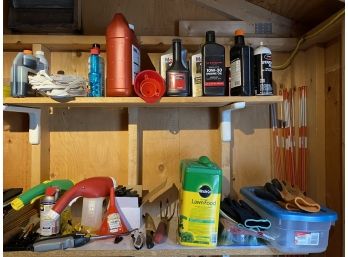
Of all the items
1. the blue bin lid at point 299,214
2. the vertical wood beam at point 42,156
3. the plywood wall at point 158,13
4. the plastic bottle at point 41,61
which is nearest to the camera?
the blue bin lid at point 299,214

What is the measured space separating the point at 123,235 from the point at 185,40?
83cm

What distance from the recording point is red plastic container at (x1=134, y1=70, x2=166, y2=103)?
1.11 metres

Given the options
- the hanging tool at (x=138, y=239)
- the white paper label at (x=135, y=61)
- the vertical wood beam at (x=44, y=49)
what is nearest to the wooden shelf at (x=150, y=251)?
the hanging tool at (x=138, y=239)

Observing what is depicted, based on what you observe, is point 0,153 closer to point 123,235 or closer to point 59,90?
point 59,90

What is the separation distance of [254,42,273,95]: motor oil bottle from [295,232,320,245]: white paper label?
498 millimetres

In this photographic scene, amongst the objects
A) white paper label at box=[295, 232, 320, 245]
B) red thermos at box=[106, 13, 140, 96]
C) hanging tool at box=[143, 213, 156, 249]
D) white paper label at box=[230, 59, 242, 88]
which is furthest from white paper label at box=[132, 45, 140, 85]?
white paper label at box=[295, 232, 320, 245]

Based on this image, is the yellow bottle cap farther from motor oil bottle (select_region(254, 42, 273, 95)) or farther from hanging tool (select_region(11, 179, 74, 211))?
motor oil bottle (select_region(254, 42, 273, 95))

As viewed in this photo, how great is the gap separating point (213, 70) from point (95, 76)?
1.43ft

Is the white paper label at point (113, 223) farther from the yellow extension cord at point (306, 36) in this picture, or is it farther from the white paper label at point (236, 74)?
the yellow extension cord at point (306, 36)

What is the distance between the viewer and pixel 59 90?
109 cm

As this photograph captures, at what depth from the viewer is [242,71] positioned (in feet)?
3.76

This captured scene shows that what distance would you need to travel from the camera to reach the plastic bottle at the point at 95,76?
1.16 metres

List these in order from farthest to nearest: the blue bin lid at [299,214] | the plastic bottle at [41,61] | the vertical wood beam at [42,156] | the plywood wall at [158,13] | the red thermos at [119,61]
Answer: the plywood wall at [158,13], the vertical wood beam at [42,156], the plastic bottle at [41,61], the red thermos at [119,61], the blue bin lid at [299,214]

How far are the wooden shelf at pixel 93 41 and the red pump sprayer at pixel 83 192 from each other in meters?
0.59
